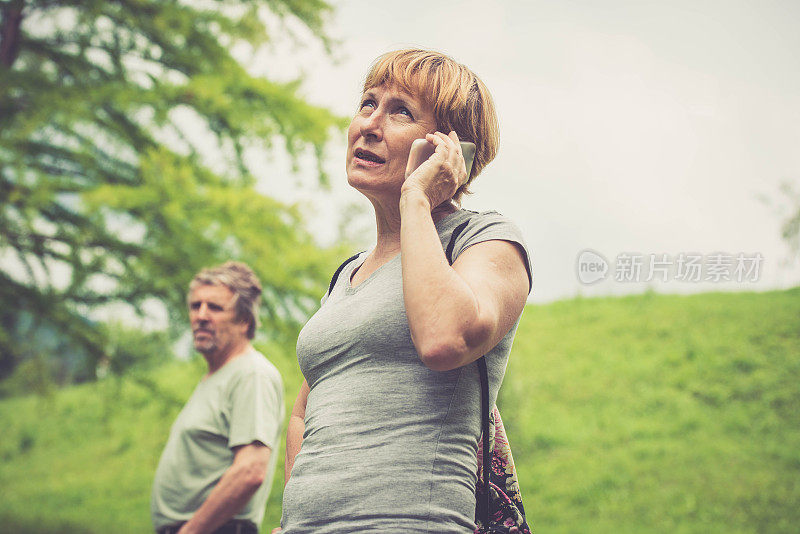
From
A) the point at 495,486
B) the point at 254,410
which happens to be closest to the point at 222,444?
the point at 254,410

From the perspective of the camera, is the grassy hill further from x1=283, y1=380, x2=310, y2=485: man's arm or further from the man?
x1=283, y1=380, x2=310, y2=485: man's arm

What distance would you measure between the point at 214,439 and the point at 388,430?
1837 mm

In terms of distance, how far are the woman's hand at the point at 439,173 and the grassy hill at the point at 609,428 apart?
19.4 feet

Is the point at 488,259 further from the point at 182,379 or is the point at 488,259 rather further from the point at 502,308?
the point at 182,379

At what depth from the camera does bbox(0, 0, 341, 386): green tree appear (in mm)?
6422

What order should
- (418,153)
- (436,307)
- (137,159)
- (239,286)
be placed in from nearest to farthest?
(436,307)
(418,153)
(239,286)
(137,159)

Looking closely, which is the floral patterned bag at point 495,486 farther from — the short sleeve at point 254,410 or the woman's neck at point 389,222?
the short sleeve at point 254,410

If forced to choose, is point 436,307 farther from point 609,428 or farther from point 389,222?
point 609,428

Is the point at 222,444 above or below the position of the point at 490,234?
below

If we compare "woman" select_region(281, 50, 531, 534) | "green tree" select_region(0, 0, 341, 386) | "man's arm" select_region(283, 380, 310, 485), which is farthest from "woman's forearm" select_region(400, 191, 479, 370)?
"green tree" select_region(0, 0, 341, 386)

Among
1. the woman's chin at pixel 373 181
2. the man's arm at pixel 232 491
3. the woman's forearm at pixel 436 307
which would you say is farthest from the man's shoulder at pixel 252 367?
the woman's forearm at pixel 436 307

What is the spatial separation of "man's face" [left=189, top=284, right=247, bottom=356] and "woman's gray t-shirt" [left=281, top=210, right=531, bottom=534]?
5.78 feet

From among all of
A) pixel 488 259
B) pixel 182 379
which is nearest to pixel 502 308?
pixel 488 259

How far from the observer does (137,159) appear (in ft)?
25.1
